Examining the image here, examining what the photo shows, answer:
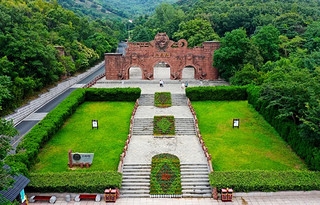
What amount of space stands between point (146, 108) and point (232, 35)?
1693 centimetres

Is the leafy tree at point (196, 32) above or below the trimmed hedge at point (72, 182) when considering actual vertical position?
above

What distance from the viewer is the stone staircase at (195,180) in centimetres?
2006

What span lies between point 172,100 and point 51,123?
15259 mm

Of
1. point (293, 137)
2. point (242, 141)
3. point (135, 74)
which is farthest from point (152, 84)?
point (293, 137)

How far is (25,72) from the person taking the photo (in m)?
39.7

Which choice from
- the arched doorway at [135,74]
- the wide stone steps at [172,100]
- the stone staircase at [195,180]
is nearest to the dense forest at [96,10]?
the arched doorway at [135,74]

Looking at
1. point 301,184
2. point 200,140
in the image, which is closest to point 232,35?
point 200,140

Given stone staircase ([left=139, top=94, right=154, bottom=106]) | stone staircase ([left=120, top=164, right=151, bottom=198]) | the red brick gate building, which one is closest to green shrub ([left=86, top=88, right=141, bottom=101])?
stone staircase ([left=139, top=94, right=154, bottom=106])

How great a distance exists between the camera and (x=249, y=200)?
19.1 m

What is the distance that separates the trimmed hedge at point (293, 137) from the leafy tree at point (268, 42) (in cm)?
1407

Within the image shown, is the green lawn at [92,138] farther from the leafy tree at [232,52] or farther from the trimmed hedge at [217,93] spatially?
the leafy tree at [232,52]

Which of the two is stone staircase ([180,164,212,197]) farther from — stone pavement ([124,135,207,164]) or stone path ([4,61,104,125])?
stone path ([4,61,104,125])

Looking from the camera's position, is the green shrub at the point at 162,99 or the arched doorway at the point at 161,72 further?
the arched doorway at the point at 161,72

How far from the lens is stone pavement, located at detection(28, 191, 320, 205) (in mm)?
18875
